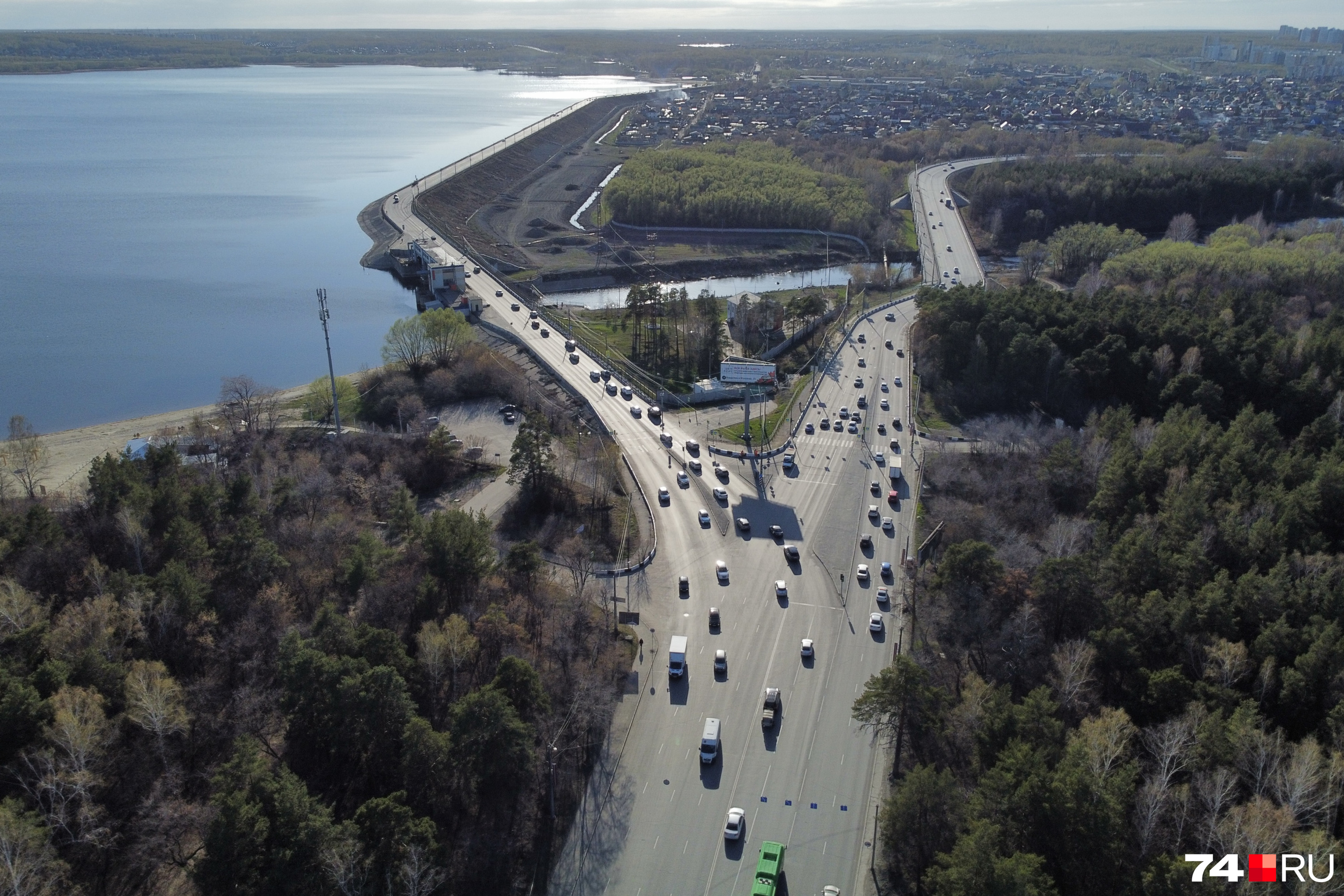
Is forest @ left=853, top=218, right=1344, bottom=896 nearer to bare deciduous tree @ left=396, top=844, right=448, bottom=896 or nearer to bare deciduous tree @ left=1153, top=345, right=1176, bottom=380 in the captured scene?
bare deciduous tree @ left=1153, top=345, right=1176, bottom=380

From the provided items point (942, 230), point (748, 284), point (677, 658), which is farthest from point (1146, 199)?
point (677, 658)

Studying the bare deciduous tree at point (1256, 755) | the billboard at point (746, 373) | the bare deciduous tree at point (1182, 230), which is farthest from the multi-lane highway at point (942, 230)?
the bare deciduous tree at point (1256, 755)

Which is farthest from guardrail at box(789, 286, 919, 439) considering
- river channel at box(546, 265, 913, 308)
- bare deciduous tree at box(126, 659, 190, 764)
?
bare deciduous tree at box(126, 659, 190, 764)

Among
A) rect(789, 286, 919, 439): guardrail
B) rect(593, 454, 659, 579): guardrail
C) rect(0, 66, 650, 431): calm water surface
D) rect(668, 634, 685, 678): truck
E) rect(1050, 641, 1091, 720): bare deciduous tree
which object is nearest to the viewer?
rect(1050, 641, 1091, 720): bare deciduous tree

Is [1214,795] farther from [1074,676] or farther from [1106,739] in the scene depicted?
[1074,676]

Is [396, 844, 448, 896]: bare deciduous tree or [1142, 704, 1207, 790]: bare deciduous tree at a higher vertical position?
[1142, 704, 1207, 790]: bare deciduous tree

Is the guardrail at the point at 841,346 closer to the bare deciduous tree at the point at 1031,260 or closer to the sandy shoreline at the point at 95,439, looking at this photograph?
the bare deciduous tree at the point at 1031,260

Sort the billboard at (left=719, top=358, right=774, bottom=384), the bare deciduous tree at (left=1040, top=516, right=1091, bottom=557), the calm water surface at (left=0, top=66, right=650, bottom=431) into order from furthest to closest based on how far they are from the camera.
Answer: the calm water surface at (left=0, top=66, right=650, bottom=431) < the billboard at (left=719, top=358, right=774, bottom=384) < the bare deciduous tree at (left=1040, top=516, right=1091, bottom=557)

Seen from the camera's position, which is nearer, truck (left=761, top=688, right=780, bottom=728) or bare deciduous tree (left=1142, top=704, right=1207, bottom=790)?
bare deciduous tree (left=1142, top=704, right=1207, bottom=790)
